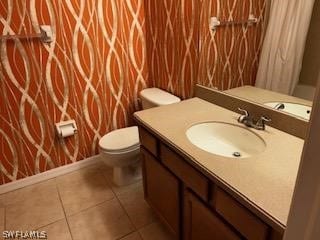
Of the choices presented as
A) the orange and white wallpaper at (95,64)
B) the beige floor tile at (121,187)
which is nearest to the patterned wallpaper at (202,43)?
the orange and white wallpaper at (95,64)

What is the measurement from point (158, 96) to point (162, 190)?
3.31 ft

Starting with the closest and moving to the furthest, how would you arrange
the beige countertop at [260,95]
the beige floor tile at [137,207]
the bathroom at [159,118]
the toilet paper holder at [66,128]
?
the bathroom at [159,118], the beige countertop at [260,95], the beige floor tile at [137,207], the toilet paper holder at [66,128]

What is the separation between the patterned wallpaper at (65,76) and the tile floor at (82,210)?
232mm

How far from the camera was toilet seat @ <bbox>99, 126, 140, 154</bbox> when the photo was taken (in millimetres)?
1964

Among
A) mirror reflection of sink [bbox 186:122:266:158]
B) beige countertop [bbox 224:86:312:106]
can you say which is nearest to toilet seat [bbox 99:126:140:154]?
mirror reflection of sink [bbox 186:122:266:158]

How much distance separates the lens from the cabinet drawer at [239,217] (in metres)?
0.82

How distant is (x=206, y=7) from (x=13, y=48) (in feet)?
4.93

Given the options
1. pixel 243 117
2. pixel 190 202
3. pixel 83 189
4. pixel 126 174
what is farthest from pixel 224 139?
pixel 83 189

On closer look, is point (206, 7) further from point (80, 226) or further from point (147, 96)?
point (80, 226)

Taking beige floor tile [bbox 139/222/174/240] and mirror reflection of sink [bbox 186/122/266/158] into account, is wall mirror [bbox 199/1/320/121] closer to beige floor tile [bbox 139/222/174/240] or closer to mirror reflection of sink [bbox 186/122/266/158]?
mirror reflection of sink [bbox 186/122/266/158]

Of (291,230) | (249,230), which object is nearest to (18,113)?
(249,230)

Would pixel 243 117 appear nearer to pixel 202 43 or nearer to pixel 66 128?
pixel 202 43

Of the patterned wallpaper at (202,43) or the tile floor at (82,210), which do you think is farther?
the tile floor at (82,210)

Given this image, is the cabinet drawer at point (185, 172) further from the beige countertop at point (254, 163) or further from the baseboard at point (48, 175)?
the baseboard at point (48, 175)
